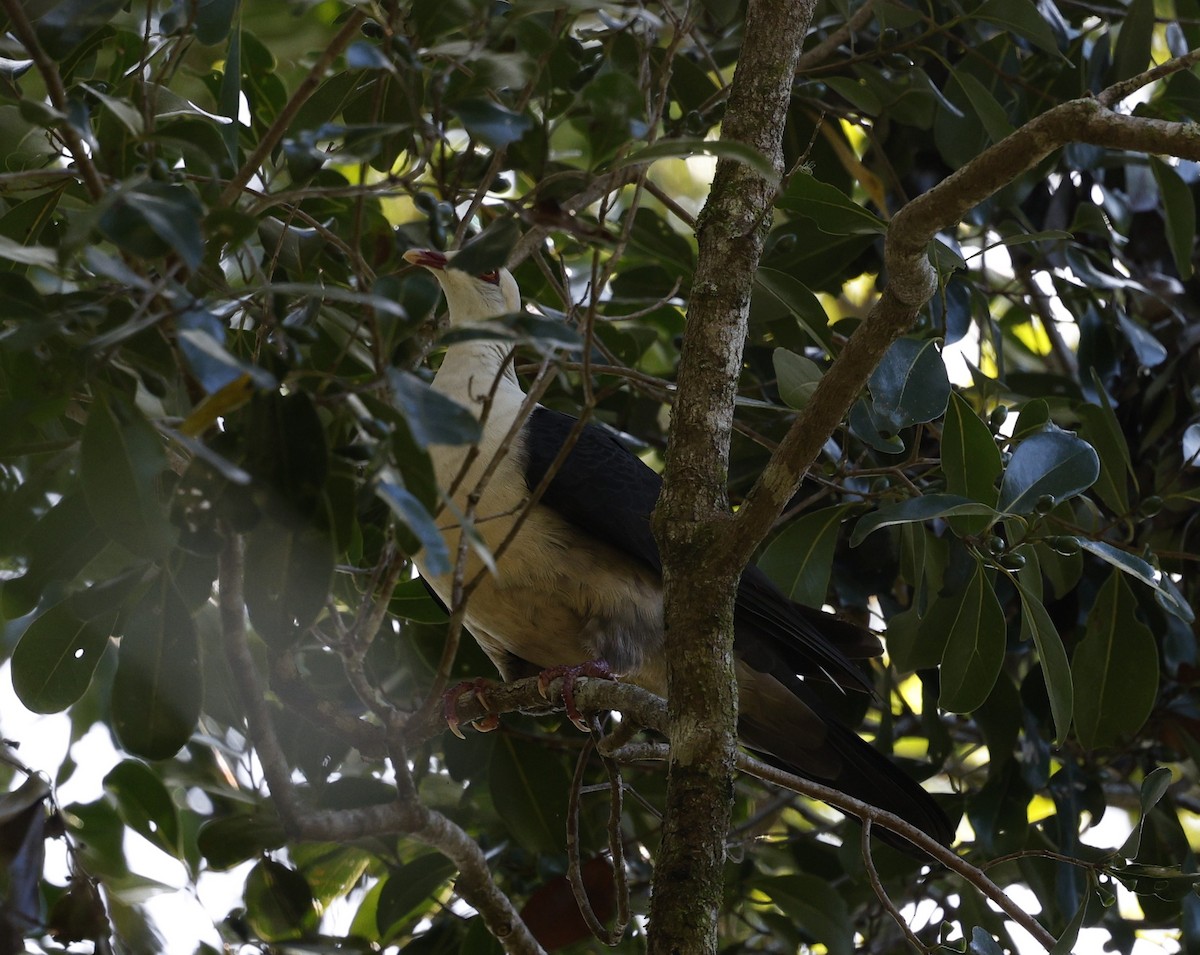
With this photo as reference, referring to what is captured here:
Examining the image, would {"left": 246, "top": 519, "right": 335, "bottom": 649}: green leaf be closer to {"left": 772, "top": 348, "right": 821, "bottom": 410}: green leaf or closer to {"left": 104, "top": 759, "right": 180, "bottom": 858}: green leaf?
{"left": 772, "top": 348, "right": 821, "bottom": 410}: green leaf

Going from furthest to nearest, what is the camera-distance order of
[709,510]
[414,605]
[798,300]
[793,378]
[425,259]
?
[425,259] < [414,605] < [798,300] < [793,378] < [709,510]

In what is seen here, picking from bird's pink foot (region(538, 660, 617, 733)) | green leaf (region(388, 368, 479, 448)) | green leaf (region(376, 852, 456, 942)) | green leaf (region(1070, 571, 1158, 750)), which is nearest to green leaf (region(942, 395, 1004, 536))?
green leaf (region(1070, 571, 1158, 750))

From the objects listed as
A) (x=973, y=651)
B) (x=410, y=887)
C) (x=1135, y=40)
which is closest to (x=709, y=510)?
(x=973, y=651)

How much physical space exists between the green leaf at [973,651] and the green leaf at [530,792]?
3.19 ft

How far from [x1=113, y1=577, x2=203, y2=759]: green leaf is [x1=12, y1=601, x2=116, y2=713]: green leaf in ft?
0.53

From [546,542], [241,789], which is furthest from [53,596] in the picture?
[546,542]

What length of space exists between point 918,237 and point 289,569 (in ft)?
2.95

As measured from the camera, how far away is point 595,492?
2688 mm

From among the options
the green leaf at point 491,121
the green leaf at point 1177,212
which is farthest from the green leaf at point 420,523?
the green leaf at point 1177,212

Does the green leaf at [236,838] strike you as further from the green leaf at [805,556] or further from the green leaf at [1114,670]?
the green leaf at [1114,670]

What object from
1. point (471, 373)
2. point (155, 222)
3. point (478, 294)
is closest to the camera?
point (155, 222)

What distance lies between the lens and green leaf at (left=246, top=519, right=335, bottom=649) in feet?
4.26

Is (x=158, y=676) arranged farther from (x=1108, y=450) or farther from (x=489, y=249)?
(x=1108, y=450)

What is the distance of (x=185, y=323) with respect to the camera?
1.06 meters
